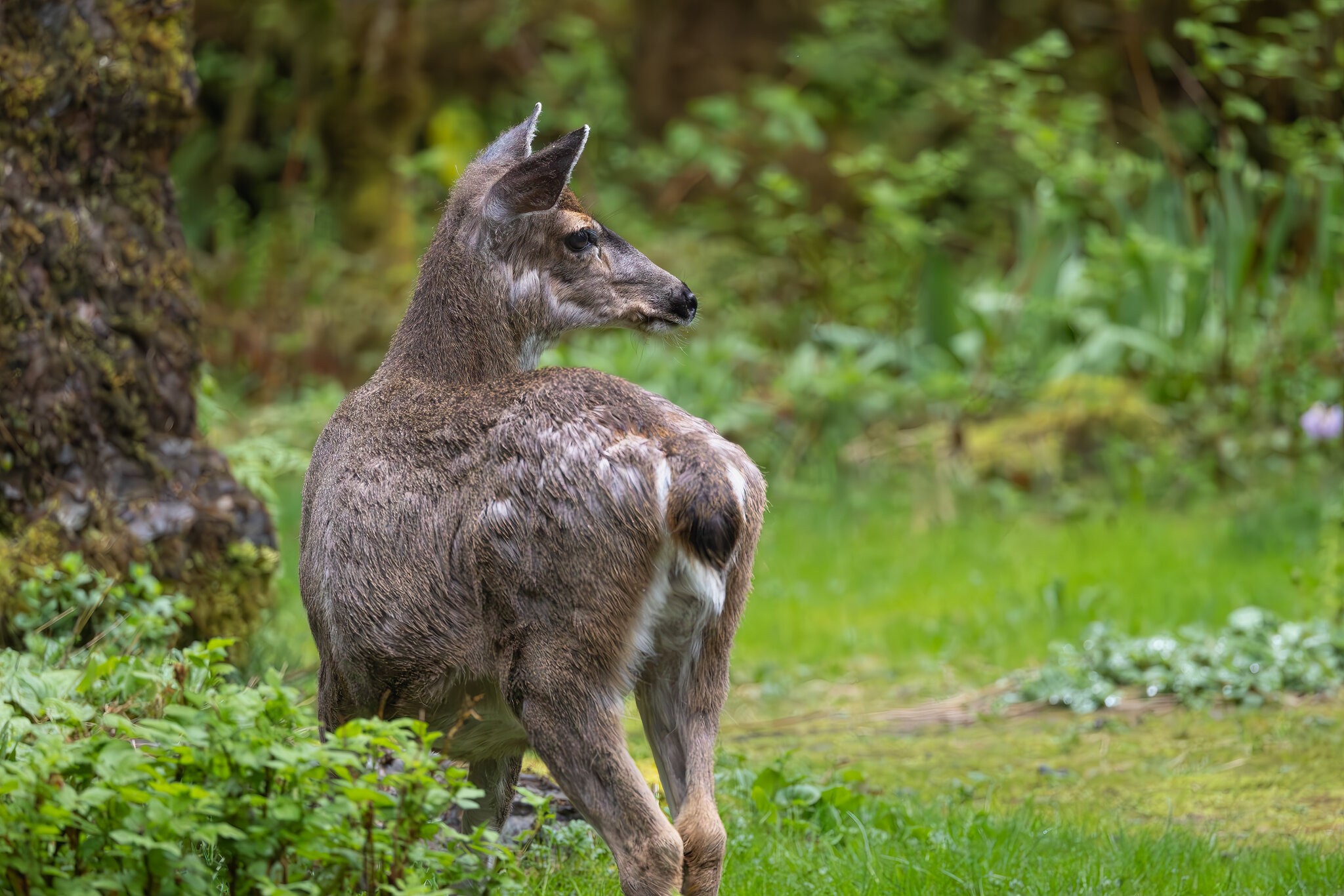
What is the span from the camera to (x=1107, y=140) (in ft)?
42.3

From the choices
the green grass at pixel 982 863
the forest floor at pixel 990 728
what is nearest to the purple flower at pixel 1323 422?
the forest floor at pixel 990 728

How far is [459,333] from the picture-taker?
3.88 metres

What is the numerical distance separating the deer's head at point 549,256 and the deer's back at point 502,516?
379 mm

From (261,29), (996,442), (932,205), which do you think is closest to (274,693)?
(996,442)

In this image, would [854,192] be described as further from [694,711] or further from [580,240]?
[694,711]

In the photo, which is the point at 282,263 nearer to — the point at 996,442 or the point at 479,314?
the point at 996,442

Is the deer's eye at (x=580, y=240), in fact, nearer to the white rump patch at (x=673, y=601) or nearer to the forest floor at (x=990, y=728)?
the white rump patch at (x=673, y=601)

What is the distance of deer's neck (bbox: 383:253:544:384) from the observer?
12.6ft

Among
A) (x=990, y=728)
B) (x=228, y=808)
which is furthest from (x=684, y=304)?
(x=990, y=728)

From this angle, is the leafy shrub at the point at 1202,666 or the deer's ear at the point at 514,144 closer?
the deer's ear at the point at 514,144

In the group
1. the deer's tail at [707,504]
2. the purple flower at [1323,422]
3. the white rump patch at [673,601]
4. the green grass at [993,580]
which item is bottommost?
the green grass at [993,580]

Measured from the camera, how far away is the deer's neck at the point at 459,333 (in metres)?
3.86

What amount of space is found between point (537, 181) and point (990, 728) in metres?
3.47

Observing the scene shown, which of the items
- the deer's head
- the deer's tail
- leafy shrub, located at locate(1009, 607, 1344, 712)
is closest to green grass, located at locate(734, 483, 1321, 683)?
leafy shrub, located at locate(1009, 607, 1344, 712)
